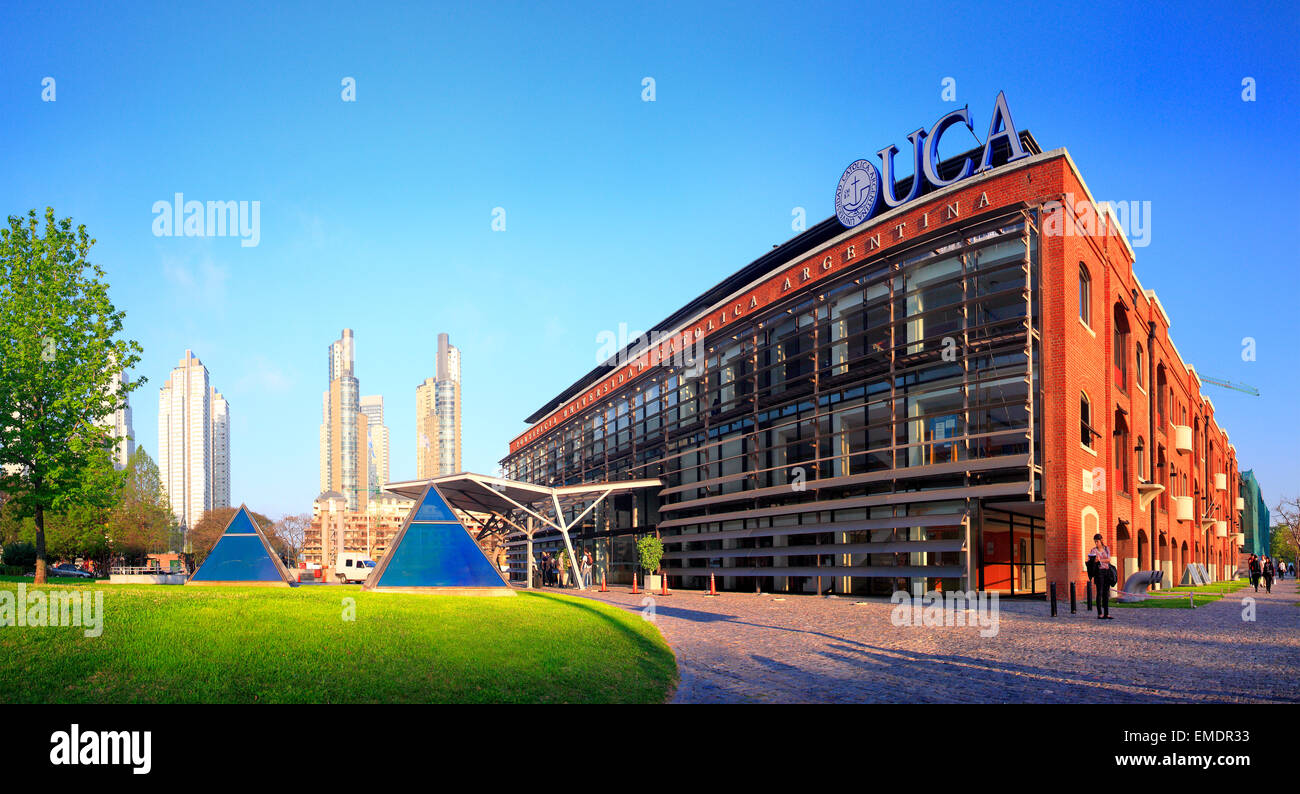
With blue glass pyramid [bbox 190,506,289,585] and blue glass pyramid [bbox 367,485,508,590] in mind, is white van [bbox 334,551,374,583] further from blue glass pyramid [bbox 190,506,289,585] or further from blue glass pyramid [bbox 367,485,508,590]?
blue glass pyramid [bbox 367,485,508,590]

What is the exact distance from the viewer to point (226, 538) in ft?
106

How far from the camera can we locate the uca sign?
27.6 metres

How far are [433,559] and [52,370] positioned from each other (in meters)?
13.4

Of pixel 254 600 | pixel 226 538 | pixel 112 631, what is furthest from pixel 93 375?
pixel 112 631

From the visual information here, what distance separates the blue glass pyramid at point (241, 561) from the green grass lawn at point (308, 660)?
722 inches

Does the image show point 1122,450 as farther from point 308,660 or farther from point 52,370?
point 52,370

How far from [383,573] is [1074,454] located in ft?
71.8

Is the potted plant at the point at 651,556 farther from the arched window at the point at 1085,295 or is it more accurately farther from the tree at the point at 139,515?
the tree at the point at 139,515

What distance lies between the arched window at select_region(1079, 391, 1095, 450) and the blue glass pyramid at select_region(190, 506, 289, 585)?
97.8 ft

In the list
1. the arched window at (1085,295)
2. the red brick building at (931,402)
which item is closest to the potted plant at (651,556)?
the red brick building at (931,402)

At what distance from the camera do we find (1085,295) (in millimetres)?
30172

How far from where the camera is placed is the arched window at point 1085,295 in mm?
29678
